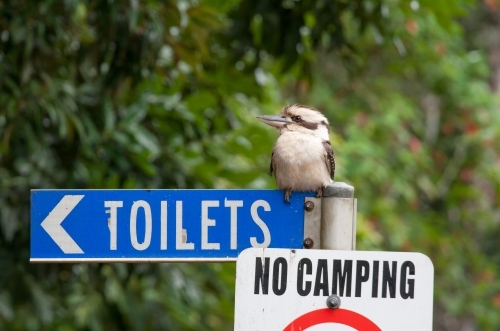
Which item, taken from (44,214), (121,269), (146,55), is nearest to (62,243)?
(44,214)

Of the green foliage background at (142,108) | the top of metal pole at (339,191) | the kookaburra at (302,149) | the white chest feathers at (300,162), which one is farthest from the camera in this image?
the green foliage background at (142,108)

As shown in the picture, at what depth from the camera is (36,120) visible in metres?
4.41

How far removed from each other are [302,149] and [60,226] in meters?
1.25

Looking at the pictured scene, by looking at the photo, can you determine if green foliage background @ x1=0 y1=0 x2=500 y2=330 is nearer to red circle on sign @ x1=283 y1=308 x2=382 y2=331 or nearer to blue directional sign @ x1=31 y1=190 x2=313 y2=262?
blue directional sign @ x1=31 y1=190 x2=313 y2=262

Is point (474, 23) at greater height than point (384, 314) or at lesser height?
greater

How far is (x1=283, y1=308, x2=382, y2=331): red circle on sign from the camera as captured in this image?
9.37 ft

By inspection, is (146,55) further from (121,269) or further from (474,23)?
(474,23)

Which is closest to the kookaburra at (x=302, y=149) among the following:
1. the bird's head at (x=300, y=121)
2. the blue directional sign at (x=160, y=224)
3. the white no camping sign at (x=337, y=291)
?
the bird's head at (x=300, y=121)

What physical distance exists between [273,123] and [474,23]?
10.4 m

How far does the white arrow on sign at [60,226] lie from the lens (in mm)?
3115

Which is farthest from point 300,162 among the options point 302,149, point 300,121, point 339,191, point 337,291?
point 337,291

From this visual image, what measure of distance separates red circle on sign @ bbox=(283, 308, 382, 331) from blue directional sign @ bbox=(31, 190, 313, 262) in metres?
0.33

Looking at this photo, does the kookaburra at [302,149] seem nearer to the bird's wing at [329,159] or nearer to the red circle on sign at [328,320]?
the bird's wing at [329,159]

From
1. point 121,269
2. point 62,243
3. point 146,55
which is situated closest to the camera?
point 62,243
